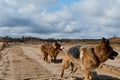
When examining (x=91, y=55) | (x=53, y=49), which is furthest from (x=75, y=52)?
(x=53, y=49)

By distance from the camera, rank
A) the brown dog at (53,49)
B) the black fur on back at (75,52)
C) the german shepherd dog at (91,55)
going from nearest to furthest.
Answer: the german shepherd dog at (91,55)
the black fur on back at (75,52)
the brown dog at (53,49)

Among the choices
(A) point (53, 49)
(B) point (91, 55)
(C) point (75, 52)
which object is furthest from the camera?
(A) point (53, 49)

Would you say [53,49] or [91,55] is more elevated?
[91,55]

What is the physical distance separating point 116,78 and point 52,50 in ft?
35.7

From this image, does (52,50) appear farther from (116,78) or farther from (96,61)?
(96,61)

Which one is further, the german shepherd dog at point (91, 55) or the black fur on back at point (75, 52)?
the black fur on back at point (75, 52)

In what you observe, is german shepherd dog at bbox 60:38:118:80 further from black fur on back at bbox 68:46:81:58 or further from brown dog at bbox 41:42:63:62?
brown dog at bbox 41:42:63:62

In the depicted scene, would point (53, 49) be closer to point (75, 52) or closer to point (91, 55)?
point (75, 52)

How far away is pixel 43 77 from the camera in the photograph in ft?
57.0

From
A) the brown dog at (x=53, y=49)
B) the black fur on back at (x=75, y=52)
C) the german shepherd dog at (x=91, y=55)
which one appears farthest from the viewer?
the brown dog at (x=53, y=49)

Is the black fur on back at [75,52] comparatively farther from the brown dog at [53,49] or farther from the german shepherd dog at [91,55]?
the brown dog at [53,49]

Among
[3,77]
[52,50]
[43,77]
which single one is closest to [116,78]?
[43,77]

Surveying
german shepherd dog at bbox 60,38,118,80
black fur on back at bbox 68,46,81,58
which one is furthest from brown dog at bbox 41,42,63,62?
german shepherd dog at bbox 60,38,118,80

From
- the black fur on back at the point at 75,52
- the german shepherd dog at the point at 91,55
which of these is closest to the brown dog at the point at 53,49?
the black fur on back at the point at 75,52
